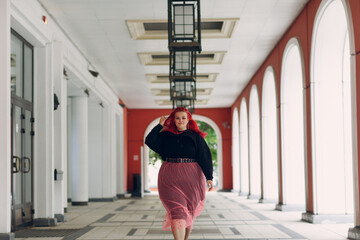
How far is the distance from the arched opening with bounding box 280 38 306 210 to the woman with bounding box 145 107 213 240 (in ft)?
20.2

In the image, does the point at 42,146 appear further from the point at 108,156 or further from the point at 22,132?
the point at 108,156

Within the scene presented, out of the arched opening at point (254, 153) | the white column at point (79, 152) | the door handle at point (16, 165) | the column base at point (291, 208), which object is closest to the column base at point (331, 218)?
the column base at point (291, 208)

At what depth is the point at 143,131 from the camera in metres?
22.2

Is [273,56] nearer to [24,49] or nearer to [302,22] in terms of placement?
[302,22]

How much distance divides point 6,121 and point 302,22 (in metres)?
4.95

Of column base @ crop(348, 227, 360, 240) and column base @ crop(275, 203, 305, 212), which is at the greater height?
column base @ crop(348, 227, 360, 240)

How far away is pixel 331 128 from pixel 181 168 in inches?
167

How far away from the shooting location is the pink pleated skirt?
4355mm

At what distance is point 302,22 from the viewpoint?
27.8ft

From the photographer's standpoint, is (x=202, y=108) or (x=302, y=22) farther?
(x=202, y=108)

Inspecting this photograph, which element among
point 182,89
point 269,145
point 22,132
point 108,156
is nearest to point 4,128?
point 22,132

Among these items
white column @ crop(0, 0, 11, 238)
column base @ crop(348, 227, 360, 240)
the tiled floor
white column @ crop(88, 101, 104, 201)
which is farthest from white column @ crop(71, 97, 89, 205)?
column base @ crop(348, 227, 360, 240)

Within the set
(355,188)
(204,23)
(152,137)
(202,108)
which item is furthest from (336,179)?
(202,108)

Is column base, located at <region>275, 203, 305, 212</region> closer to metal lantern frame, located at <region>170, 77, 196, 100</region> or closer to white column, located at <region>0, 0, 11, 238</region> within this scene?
metal lantern frame, located at <region>170, 77, 196, 100</region>
